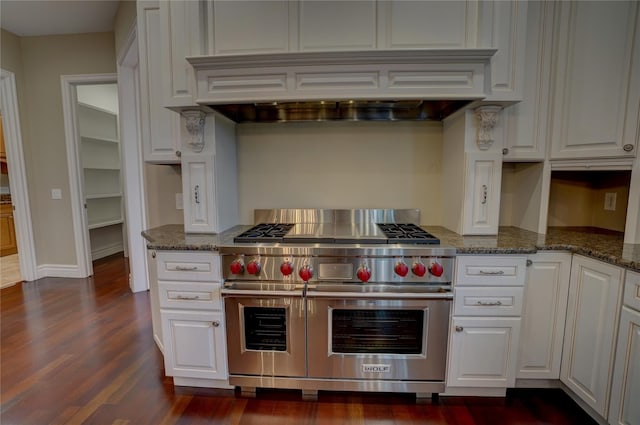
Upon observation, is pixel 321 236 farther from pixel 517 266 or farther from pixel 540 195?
pixel 540 195

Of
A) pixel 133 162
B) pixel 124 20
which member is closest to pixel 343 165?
pixel 133 162

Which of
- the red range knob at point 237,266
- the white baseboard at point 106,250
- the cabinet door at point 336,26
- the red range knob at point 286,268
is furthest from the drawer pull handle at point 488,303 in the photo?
the white baseboard at point 106,250

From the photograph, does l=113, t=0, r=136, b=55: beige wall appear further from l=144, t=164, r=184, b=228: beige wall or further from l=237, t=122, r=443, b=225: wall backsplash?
l=237, t=122, r=443, b=225: wall backsplash

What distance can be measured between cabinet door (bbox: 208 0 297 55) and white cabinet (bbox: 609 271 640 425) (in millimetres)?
2068

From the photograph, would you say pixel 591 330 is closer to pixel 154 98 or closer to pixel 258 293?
pixel 258 293

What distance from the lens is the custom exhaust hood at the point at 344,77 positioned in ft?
5.35

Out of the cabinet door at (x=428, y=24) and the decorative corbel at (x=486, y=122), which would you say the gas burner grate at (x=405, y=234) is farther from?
the cabinet door at (x=428, y=24)

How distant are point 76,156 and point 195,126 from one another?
8.71 ft

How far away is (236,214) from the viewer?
228 cm

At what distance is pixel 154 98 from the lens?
1992 millimetres

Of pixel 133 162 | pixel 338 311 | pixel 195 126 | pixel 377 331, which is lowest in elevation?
pixel 377 331

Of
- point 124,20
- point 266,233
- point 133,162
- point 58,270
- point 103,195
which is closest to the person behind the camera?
point 266,233

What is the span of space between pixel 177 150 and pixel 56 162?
268 cm

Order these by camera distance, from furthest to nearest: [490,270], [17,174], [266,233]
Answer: [17,174]
[266,233]
[490,270]
